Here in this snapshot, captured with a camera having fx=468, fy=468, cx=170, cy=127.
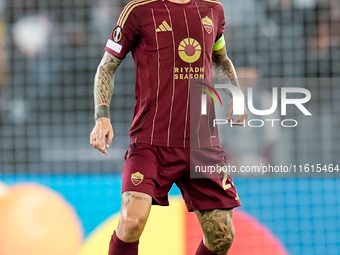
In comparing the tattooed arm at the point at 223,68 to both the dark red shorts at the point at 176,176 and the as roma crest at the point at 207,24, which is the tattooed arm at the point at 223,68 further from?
the dark red shorts at the point at 176,176

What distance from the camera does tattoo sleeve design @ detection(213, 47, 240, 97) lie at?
2820 mm

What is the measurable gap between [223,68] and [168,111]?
24.0 inches

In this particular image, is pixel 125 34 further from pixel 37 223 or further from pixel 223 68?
pixel 37 223

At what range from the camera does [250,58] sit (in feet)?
18.5

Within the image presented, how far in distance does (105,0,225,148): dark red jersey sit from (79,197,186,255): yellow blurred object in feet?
3.97

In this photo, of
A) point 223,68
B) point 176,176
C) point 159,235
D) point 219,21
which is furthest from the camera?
point 159,235

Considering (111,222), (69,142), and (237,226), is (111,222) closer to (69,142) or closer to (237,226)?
(237,226)

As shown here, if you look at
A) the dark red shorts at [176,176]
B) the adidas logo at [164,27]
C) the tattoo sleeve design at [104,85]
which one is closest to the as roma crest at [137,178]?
the dark red shorts at [176,176]

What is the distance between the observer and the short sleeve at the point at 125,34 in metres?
2.44

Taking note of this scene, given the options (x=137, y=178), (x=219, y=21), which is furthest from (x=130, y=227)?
(x=219, y=21)

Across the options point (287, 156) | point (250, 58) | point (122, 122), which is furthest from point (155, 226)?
point (250, 58)

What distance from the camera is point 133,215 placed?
225 cm

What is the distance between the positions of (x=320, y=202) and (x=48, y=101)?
360cm

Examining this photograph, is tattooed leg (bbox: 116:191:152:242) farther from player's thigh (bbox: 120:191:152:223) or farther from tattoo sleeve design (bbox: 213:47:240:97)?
tattoo sleeve design (bbox: 213:47:240:97)
